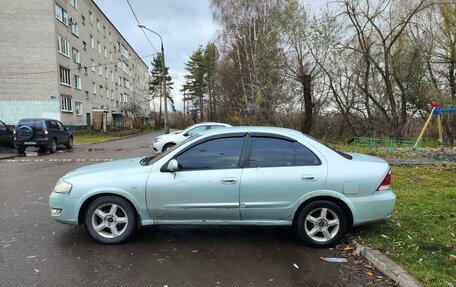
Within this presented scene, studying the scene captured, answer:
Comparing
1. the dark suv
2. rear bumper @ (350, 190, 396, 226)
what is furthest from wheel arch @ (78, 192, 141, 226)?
the dark suv

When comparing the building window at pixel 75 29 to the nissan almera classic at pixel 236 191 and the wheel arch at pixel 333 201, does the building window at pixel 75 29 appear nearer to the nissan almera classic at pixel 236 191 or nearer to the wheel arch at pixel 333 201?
the nissan almera classic at pixel 236 191

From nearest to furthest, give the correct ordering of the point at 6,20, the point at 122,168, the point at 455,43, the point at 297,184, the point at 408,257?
1. the point at 408,257
2. the point at 297,184
3. the point at 122,168
4. the point at 455,43
5. the point at 6,20

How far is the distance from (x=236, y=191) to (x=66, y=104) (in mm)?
33076

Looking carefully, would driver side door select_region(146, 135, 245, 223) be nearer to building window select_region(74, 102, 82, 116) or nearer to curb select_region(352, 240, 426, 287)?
curb select_region(352, 240, 426, 287)

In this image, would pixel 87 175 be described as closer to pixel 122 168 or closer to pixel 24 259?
pixel 122 168

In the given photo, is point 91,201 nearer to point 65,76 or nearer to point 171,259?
point 171,259

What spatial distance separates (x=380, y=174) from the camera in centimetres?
453

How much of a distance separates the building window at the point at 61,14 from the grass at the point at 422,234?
33494mm

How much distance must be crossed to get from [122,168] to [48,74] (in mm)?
30310

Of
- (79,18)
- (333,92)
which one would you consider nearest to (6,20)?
(79,18)

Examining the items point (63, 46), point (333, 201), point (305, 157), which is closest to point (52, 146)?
point (305, 157)

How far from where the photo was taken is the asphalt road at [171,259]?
3.63 metres

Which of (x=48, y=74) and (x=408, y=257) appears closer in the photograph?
(x=408, y=257)

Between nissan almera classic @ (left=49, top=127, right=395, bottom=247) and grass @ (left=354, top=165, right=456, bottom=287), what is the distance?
0.42 metres
